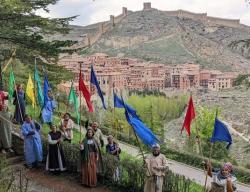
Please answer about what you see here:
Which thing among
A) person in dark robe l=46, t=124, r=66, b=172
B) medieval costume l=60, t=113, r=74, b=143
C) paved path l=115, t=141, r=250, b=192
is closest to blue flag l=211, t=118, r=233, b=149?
person in dark robe l=46, t=124, r=66, b=172

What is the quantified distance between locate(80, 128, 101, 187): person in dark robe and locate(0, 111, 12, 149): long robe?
221 cm

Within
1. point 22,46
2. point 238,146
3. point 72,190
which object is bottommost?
point 238,146

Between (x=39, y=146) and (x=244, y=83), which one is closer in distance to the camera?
(x=39, y=146)

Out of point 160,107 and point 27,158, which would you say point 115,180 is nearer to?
point 27,158

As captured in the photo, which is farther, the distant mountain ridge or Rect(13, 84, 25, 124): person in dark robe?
the distant mountain ridge

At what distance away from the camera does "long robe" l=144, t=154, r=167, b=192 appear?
8.93 m

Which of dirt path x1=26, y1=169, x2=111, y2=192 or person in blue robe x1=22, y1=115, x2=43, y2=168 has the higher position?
person in blue robe x1=22, y1=115, x2=43, y2=168

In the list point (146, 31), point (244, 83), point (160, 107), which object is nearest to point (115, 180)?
point (244, 83)

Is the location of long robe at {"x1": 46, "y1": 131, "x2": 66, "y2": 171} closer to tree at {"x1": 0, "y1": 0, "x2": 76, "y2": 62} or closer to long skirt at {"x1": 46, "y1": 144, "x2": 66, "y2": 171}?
long skirt at {"x1": 46, "y1": 144, "x2": 66, "y2": 171}

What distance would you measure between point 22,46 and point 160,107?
64.2 m

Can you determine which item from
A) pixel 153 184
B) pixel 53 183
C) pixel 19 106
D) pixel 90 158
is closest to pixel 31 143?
pixel 53 183

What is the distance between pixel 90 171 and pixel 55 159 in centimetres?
108

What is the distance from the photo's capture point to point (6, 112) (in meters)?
11.4

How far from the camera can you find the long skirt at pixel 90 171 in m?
10.1
